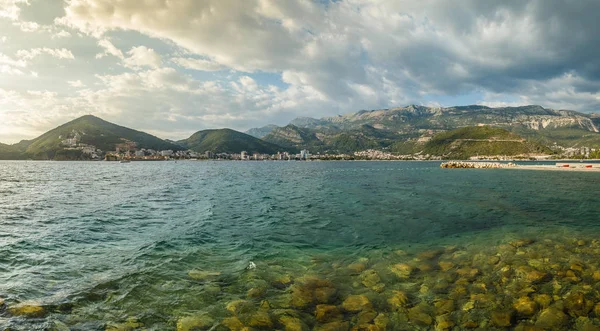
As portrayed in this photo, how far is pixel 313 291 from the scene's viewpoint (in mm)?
10469

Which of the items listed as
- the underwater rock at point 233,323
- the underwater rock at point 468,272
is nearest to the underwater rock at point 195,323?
the underwater rock at point 233,323

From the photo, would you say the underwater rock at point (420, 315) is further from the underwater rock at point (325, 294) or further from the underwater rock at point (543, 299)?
the underwater rock at point (543, 299)

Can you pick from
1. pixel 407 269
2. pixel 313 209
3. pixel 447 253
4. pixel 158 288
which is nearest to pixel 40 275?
pixel 158 288

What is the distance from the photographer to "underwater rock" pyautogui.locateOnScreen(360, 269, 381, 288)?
1128cm

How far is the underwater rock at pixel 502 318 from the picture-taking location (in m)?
8.14

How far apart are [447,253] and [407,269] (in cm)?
376

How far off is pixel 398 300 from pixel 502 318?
285cm

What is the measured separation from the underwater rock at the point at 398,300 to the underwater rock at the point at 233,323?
4.76 m

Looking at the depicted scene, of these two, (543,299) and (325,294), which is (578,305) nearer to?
(543,299)

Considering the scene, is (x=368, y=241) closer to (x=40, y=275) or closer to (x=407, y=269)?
(x=407, y=269)

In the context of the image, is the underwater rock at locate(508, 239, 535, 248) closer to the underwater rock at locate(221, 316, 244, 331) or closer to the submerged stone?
the submerged stone

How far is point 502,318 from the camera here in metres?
8.40

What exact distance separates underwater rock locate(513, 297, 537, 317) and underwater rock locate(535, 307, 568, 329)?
0.83ft

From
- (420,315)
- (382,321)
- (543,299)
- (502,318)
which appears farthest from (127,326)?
(543,299)
